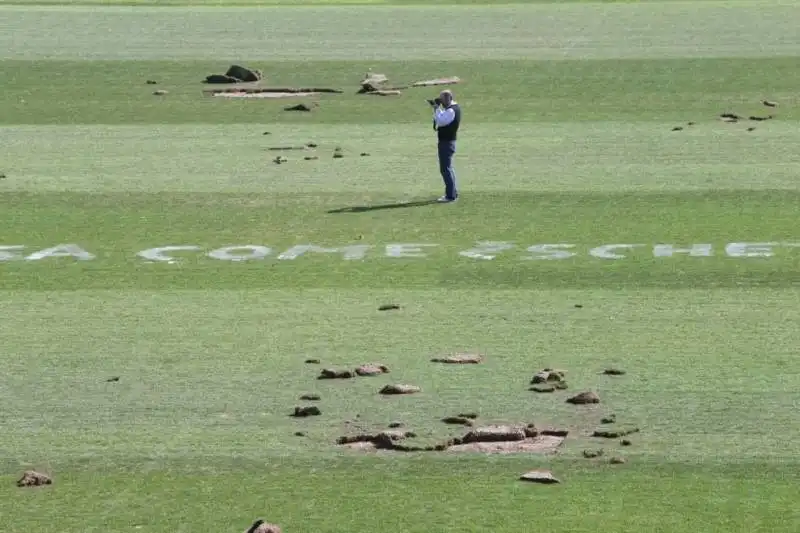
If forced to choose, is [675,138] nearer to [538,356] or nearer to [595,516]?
[538,356]

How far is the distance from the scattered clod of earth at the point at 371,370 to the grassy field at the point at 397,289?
205 mm

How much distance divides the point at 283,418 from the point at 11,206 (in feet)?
39.2

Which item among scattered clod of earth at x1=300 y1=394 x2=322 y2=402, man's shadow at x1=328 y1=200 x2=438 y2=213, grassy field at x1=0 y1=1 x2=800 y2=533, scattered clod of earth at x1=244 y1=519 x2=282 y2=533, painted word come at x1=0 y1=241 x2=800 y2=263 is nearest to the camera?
scattered clod of earth at x1=244 y1=519 x2=282 y2=533

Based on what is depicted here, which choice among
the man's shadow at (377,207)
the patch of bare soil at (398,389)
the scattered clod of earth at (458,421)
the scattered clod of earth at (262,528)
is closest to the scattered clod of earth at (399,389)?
the patch of bare soil at (398,389)

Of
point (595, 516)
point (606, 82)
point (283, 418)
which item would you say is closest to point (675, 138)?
point (606, 82)

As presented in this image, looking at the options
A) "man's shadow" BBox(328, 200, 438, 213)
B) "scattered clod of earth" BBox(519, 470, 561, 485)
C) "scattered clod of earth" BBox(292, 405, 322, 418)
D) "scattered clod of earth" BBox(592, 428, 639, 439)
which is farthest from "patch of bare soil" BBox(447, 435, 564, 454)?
"man's shadow" BBox(328, 200, 438, 213)

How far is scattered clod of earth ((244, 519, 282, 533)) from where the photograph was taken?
432 inches

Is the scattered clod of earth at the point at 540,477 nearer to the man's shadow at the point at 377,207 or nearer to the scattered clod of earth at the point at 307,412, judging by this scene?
the scattered clod of earth at the point at 307,412

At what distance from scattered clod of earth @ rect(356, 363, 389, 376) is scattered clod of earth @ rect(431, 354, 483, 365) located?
0.56 meters

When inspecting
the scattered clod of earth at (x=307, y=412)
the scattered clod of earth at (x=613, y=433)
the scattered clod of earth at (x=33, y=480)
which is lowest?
the scattered clod of earth at (x=307, y=412)

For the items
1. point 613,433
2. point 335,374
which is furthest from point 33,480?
point 613,433

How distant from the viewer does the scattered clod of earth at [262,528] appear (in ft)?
36.0

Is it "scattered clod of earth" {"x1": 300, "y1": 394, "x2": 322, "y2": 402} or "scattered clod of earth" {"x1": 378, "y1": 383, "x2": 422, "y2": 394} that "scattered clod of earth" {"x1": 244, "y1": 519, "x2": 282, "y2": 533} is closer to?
"scattered clod of earth" {"x1": 300, "y1": 394, "x2": 322, "y2": 402}

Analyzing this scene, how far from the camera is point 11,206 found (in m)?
25.0
